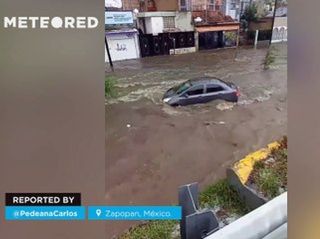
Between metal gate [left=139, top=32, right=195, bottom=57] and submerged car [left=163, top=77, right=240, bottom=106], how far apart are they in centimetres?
15

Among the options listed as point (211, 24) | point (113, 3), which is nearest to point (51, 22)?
point (113, 3)

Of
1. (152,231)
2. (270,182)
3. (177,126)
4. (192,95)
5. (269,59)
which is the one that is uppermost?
(269,59)

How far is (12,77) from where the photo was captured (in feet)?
5.22

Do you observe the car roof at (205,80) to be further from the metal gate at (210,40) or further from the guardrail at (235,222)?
the guardrail at (235,222)

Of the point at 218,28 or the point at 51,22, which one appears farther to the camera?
the point at 218,28

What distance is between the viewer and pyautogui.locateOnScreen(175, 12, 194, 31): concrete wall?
65.7 inches

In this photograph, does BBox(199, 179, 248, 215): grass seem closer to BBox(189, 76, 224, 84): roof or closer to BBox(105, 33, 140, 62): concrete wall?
BBox(189, 76, 224, 84): roof

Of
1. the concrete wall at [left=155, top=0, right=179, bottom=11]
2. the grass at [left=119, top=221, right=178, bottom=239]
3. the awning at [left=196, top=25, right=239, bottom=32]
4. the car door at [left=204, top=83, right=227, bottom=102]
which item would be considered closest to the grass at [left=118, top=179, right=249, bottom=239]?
the grass at [left=119, top=221, right=178, bottom=239]

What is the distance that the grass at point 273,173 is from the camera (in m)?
1.65

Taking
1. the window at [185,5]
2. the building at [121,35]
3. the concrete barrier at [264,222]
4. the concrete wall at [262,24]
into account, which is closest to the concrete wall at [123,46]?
the building at [121,35]

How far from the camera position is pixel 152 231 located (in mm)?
1626

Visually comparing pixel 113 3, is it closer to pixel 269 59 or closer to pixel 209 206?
pixel 269 59

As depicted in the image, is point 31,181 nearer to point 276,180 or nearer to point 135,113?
point 135,113

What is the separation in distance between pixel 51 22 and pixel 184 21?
1.64ft
